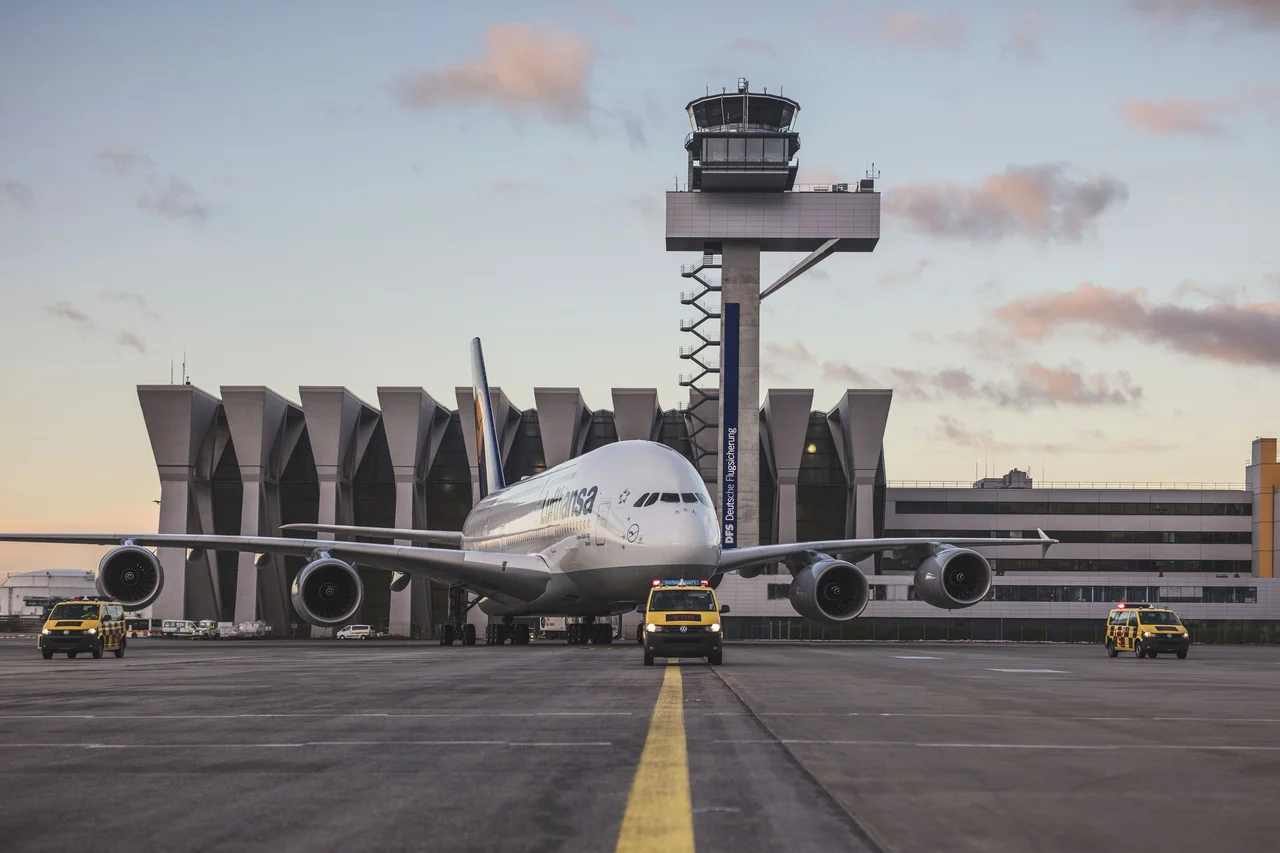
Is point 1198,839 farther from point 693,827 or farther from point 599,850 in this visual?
point 599,850

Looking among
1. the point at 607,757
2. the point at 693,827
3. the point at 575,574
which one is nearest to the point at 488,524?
the point at 575,574

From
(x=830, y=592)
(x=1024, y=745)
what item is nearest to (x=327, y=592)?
(x=830, y=592)

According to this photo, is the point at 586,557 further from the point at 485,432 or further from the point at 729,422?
the point at 729,422

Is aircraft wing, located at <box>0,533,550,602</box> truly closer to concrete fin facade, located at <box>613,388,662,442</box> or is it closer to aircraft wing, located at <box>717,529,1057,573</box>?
aircraft wing, located at <box>717,529,1057,573</box>

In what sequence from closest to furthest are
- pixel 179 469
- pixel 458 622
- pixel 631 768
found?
pixel 631 768, pixel 458 622, pixel 179 469

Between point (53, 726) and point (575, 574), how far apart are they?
2456cm

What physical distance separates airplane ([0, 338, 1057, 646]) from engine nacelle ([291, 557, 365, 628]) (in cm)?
4

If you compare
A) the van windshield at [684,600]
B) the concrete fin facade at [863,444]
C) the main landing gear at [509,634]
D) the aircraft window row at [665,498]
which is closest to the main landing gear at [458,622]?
the main landing gear at [509,634]

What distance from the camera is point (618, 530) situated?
3491 cm

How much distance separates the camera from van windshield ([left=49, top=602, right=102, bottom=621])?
37219mm

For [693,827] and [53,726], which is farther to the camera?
[53,726]

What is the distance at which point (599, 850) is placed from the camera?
257 inches

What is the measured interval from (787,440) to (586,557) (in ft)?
186

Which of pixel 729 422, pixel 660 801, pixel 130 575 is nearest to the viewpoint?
pixel 660 801
